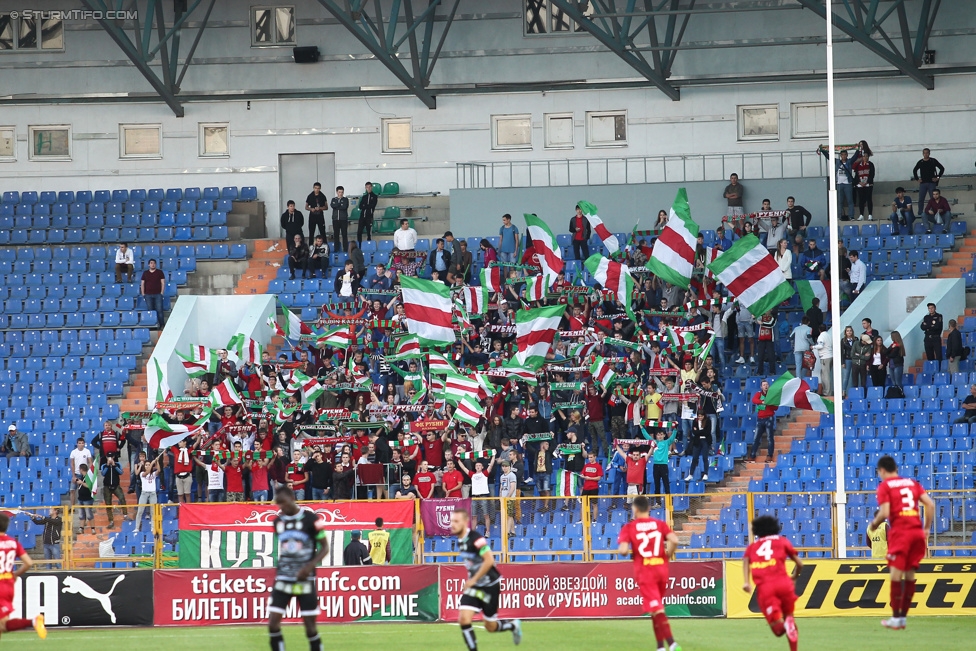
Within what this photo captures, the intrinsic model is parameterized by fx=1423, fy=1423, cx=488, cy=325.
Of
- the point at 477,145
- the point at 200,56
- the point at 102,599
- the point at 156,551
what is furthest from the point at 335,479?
the point at 200,56

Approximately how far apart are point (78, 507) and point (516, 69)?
64.0 feet

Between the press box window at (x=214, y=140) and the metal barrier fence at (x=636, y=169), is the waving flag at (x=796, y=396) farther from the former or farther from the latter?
the press box window at (x=214, y=140)

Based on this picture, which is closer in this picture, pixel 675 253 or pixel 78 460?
pixel 78 460

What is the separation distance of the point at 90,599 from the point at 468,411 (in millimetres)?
8090

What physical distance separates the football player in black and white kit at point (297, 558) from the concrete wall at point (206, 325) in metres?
16.9

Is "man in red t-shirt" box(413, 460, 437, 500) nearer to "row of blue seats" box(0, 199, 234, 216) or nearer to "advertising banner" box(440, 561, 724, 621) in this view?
"advertising banner" box(440, 561, 724, 621)

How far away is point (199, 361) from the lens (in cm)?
2952

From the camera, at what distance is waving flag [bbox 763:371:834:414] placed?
26547 mm

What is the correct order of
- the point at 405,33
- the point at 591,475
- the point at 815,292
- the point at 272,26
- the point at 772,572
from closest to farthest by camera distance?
the point at 772,572
the point at 591,475
the point at 815,292
the point at 405,33
the point at 272,26

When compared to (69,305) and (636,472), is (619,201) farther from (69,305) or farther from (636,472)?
(69,305)

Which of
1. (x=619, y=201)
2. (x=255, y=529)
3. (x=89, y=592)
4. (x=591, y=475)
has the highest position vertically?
(x=619, y=201)

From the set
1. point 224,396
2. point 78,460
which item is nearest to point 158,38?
point 224,396

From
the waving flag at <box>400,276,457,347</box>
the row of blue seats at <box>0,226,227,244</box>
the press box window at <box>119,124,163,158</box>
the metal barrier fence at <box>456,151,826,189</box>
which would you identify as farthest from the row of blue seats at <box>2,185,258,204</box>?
the waving flag at <box>400,276,457,347</box>

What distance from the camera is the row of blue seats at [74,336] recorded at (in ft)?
111
